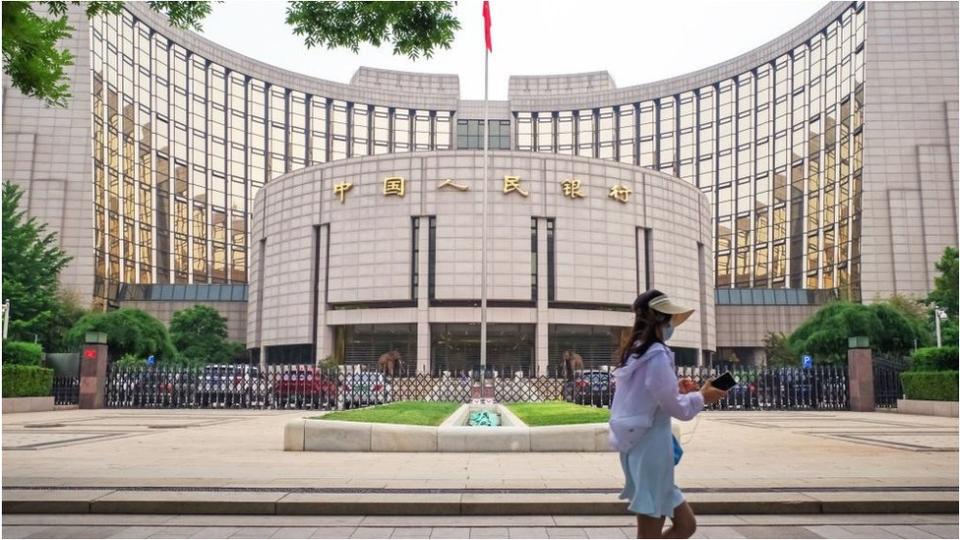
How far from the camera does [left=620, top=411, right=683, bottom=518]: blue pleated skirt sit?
5.04 m

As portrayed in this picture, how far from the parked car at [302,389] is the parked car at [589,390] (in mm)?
9895

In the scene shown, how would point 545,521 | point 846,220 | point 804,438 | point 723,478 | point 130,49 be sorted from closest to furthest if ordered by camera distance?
point 545,521, point 723,478, point 804,438, point 846,220, point 130,49

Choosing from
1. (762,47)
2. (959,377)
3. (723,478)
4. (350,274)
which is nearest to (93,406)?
(723,478)

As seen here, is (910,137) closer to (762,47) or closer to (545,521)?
(762,47)

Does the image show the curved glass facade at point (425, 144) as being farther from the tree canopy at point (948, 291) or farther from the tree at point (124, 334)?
the tree canopy at point (948, 291)

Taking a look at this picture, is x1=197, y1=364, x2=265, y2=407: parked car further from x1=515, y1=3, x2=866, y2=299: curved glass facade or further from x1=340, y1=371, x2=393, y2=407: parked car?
x1=515, y1=3, x2=866, y2=299: curved glass facade

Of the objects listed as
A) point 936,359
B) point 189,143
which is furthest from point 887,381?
point 189,143

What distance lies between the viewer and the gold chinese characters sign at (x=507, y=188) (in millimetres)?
68938

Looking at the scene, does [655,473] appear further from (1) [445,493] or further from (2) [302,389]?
(2) [302,389]

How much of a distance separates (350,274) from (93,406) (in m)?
39.2

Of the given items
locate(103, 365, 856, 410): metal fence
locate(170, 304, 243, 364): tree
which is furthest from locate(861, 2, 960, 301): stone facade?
locate(170, 304, 243, 364): tree

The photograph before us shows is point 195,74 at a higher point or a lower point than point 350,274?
higher

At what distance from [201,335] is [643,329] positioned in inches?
3071

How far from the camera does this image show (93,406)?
3253 cm
